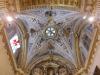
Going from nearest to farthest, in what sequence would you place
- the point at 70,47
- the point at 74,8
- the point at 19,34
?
the point at 74,8 < the point at 19,34 < the point at 70,47

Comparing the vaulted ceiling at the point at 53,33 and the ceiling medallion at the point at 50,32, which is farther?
the ceiling medallion at the point at 50,32

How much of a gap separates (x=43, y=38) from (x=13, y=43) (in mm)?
2425

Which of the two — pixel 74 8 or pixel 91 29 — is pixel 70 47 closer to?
pixel 91 29

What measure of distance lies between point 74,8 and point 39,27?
3546mm

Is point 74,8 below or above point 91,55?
above

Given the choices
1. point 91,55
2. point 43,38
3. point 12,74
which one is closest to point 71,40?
point 43,38

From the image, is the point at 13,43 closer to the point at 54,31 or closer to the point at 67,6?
the point at 54,31

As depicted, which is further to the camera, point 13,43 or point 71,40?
point 71,40

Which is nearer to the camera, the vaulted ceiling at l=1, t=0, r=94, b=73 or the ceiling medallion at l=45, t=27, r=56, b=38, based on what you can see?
the vaulted ceiling at l=1, t=0, r=94, b=73

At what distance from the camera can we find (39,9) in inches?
523

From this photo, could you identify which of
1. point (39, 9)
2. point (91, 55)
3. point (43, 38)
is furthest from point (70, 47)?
point (39, 9)

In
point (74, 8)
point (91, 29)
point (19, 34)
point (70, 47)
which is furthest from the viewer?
point (70, 47)

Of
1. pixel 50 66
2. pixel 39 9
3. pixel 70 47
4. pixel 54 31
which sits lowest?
pixel 50 66

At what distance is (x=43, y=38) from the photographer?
16.3 m
